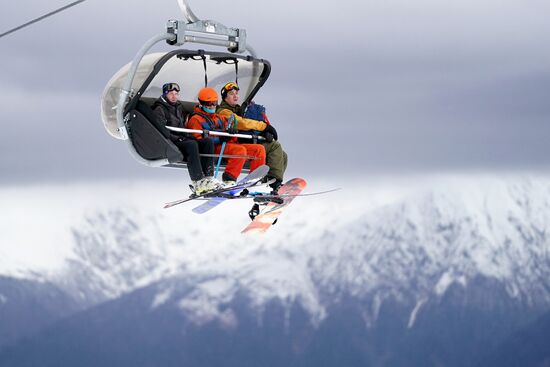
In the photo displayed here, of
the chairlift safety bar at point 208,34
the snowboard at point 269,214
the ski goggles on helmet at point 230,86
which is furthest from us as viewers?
the snowboard at point 269,214

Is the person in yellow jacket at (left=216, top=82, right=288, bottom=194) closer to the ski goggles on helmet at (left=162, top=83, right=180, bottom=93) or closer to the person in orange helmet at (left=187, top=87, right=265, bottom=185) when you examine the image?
the person in orange helmet at (left=187, top=87, right=265, bottom=185)

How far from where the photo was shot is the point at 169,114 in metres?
38.0

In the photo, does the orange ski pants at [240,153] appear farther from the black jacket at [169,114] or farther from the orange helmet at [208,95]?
the orange helmet at [208,95]

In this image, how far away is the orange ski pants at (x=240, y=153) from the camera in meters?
38.8

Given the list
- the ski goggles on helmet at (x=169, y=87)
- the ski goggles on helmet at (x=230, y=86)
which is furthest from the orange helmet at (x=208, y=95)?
the ski goggles on helmet at (x=230, y=86)

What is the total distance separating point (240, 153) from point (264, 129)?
4.03ft

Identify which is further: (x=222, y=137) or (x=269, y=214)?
(x=269, y=214)

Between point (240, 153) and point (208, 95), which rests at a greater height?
point (208, 95)

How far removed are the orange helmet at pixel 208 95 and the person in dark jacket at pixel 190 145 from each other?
0.68 meters

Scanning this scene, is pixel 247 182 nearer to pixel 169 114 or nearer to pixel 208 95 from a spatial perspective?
pixel 208 95

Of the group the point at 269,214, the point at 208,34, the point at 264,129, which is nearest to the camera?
the point at 208,34

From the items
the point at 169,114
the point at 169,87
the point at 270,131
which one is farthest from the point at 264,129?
the point at 169,87

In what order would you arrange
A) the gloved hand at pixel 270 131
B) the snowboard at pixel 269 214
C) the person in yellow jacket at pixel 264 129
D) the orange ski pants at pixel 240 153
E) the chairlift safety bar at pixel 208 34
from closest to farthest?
the chairlift safety bar at pixel 208 34, the orange ski pants at pixel 240 153, the person in yellow jacket at pixel 264 129, the gloved hand at pixel 270 131, the snowboard at pixel 269 214

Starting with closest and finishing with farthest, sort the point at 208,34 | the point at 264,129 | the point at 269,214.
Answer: the point at 208,34
the point at 264,129
the point at 269,214
